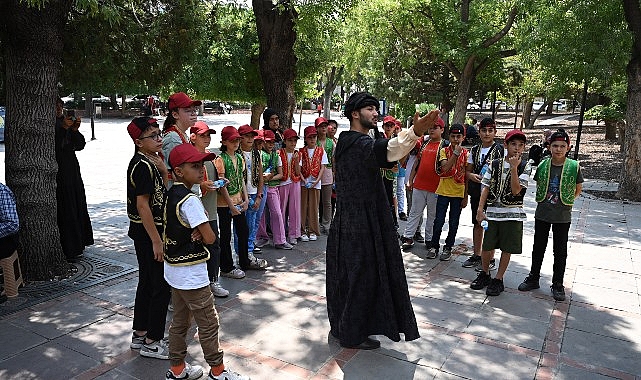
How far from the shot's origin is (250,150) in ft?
20.7

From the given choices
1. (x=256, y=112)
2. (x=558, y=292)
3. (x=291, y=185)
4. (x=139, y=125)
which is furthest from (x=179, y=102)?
(x=256, y=112)

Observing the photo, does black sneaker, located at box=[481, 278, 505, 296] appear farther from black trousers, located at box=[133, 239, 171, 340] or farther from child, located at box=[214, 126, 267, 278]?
black trousers, located at box=[133, 239, 171, 340]

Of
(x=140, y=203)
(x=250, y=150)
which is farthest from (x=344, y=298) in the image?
(x=250, y=150)

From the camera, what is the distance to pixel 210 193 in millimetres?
5109

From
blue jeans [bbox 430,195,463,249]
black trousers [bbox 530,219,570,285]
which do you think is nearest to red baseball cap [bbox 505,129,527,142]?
black trousers [bbox 530,219,570,285]

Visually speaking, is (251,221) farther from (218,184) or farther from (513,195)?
(513,195)

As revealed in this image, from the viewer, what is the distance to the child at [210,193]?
4.92 m

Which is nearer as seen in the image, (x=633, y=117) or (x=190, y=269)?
(x=190, y=269)

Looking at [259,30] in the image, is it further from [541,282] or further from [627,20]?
[627,20]

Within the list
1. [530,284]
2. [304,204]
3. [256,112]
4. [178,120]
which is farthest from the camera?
[256,112]

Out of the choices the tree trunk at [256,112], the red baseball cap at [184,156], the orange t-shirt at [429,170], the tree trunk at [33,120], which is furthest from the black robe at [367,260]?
the tree trunk at [256,112]

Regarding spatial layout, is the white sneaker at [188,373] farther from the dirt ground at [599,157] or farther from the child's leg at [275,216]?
the dirt ground at [599,157]

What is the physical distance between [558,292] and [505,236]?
0.80 metres

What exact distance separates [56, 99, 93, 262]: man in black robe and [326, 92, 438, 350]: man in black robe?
3.80m
